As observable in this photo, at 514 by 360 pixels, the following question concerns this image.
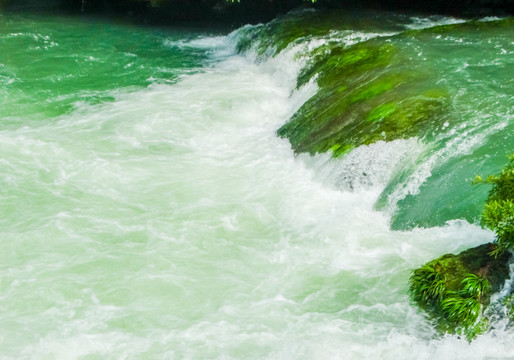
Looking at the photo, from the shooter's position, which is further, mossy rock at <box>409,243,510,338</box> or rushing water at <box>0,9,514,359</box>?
rushing water at <box>0,9,514,359</box>

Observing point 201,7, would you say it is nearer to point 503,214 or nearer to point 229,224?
point 229,224

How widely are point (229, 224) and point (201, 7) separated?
19.0 meters

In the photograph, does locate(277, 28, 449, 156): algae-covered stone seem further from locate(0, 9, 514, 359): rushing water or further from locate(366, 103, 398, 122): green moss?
locate(0, 9, 514, 359): rushing water

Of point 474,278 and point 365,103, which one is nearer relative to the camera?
point 474,278

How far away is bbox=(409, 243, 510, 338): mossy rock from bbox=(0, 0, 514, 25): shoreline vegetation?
15.4m

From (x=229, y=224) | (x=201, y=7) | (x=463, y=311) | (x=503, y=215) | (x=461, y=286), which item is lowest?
(x=229, y=224)

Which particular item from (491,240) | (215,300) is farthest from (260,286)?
(491,240)

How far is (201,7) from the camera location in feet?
87.4

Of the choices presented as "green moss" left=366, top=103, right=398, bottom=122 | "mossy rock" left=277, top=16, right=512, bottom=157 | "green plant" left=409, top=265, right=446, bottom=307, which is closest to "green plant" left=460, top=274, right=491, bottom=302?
"green plant" left=409, top=265, right=446, bottom=307

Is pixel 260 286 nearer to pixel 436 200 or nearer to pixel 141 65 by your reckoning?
pixel 436 200

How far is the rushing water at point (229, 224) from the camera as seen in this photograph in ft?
22.2

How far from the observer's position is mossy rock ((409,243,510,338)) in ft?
20.5

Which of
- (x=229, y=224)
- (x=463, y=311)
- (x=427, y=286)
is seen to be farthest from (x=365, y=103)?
(x=463, y=311)

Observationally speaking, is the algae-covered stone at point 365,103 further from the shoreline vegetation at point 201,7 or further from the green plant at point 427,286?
the shoreline vegetation at point 201,7
